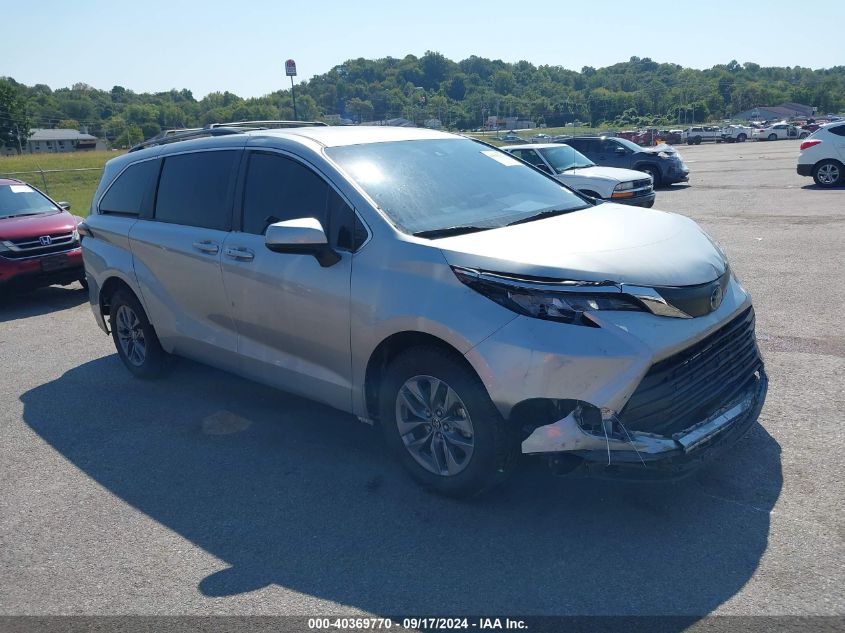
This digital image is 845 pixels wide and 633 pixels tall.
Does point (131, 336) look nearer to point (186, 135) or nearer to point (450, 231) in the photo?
point (186, 135)

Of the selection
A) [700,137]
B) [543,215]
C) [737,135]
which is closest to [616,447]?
[543,215]

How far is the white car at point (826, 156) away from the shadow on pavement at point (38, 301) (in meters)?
16.1

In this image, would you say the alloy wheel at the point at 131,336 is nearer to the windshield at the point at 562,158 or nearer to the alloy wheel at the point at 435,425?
the alloy wheel at the point at 435,425

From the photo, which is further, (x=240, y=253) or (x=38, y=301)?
(x=38, y=301)

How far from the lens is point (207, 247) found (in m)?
5.11

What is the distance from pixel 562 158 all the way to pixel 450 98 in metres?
38.1

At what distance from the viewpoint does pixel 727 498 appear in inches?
150

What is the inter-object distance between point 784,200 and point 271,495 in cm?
1471

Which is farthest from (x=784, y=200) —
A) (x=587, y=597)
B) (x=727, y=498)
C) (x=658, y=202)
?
(x=587, y=597)

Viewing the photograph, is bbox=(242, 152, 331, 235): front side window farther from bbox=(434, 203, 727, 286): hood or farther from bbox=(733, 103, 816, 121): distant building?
bbox=(733, 103, 816, 121): distant building

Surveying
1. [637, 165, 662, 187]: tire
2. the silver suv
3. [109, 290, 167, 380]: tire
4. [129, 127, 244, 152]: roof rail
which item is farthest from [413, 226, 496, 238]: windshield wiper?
[637, 165, 662, 187]: tire

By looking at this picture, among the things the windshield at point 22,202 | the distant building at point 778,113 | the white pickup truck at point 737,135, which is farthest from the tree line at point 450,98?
the white pickup truck at point 737,135

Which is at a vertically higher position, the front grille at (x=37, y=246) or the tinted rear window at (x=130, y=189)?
the tinted rear window at (x=130, y=189)

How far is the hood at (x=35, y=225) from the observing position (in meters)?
9.69
